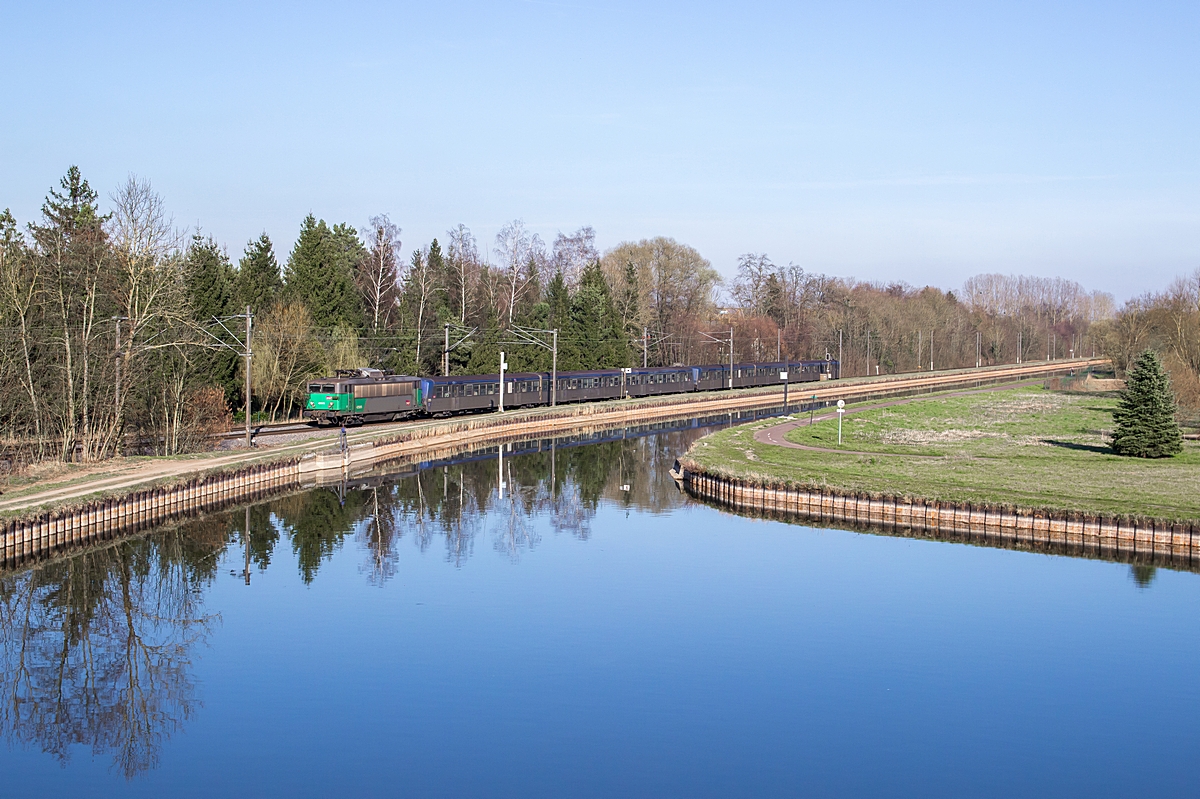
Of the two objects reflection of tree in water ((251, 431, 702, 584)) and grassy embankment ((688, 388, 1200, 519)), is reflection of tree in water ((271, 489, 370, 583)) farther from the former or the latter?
grassy embankment ((688, 388, 1200, 519))

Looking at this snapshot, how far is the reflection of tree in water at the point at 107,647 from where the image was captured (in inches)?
855

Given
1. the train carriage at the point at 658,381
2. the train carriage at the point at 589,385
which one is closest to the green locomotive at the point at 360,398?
the train carriage at the point at 589,385

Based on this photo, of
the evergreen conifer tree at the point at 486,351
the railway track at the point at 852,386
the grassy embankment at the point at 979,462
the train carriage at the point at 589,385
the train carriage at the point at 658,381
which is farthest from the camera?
the train carriage at the point at 658,381

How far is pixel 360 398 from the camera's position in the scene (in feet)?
233

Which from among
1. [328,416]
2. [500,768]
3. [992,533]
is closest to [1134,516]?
[992,533]

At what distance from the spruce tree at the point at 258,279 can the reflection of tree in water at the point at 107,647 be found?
1788 inches

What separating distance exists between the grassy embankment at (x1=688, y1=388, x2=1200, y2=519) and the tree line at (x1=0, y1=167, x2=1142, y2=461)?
27650 mm

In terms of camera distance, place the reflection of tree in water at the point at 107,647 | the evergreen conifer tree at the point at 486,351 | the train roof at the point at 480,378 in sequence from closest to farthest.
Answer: the reflection of tree in water at the point at 107,647 < the train roof at the point at 480,378 < the evergreen conifer tree at the point at 486,351

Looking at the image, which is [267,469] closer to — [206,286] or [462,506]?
[462,506]

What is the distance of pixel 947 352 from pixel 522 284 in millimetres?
87813

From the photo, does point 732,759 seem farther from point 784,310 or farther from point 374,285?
point 784,310

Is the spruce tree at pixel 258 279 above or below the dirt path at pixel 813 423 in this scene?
above

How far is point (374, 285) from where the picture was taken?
113000 millimetres

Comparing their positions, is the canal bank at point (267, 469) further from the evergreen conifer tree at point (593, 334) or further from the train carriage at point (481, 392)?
the evergreen conifer tree at point (593, 334)
